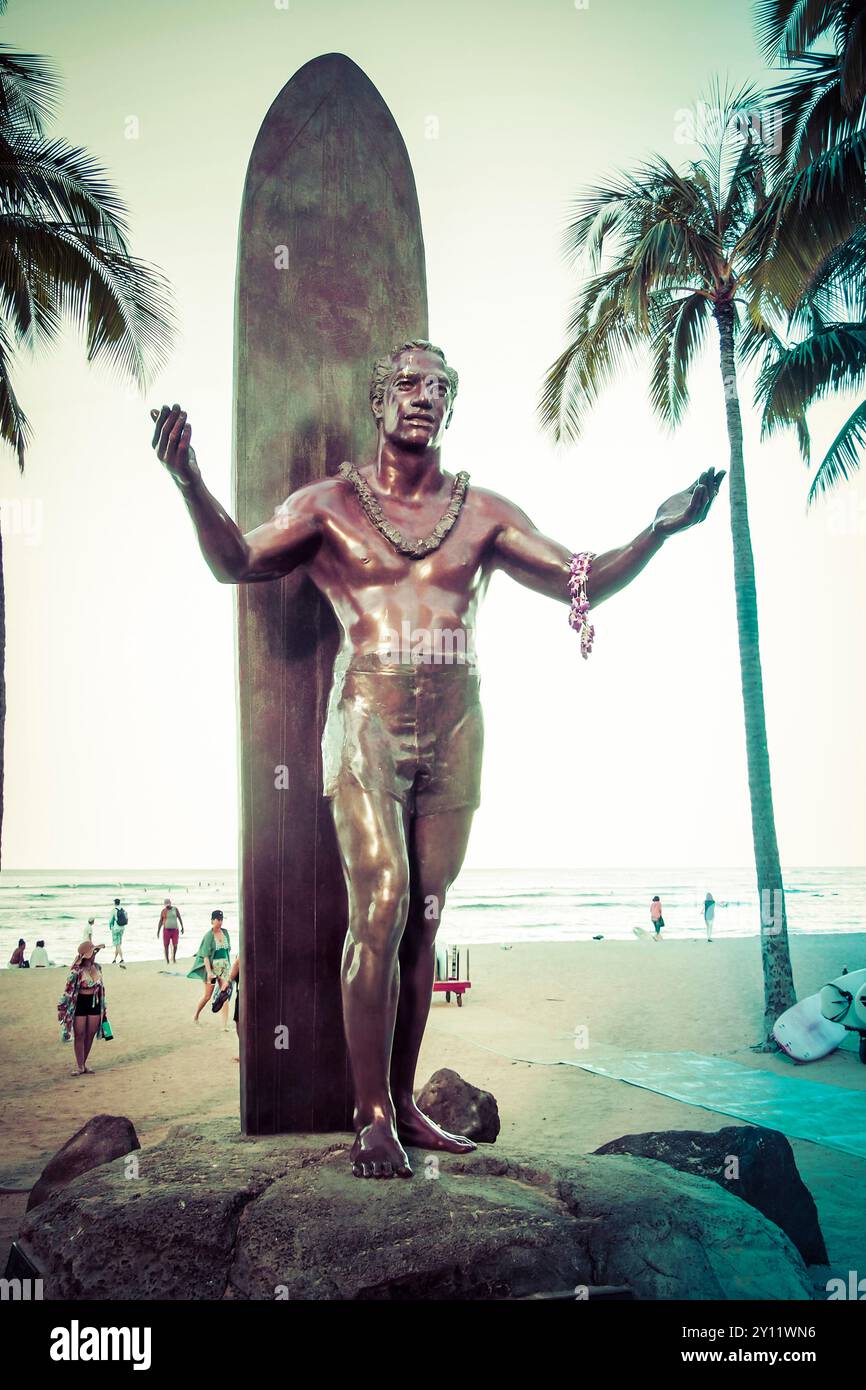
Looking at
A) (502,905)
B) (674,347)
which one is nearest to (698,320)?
(674,347)

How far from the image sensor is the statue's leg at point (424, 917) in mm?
3678

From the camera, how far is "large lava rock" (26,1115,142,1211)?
4.89 meters

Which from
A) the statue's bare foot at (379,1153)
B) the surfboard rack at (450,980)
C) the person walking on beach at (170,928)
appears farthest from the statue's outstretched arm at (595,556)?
the person walking on beach at (170,928)

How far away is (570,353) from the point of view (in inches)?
541

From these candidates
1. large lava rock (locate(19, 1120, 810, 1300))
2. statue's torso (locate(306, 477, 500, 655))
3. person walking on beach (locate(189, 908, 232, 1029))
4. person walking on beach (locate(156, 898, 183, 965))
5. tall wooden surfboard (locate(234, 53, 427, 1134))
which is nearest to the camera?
large lava rock (locate(19, 1120, 810, 1300))

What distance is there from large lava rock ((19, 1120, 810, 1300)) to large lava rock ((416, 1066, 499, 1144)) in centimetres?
201

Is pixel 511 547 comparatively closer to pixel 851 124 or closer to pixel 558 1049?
pixel 851 124

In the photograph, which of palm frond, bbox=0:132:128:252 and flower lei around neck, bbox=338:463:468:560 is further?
palm frond, bbox=0:132:128:252

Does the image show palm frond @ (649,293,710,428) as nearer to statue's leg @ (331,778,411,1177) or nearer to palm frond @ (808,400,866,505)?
palm frond @ (808,400,866,505)

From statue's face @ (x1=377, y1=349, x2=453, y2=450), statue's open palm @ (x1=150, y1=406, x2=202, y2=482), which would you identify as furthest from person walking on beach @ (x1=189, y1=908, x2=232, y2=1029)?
statue's open palm @ (x1=150, y1=406, x2=202, y2=482)

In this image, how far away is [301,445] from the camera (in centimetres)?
437

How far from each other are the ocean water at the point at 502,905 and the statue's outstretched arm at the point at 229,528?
2410cm
